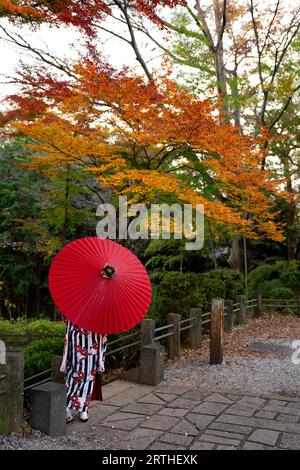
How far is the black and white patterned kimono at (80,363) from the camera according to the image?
4.69 metres

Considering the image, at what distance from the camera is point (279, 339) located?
10734mm

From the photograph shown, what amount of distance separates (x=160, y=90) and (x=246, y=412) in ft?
20.4

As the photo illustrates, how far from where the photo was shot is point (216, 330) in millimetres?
7586

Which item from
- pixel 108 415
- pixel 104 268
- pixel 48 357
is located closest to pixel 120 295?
pixel 104 268

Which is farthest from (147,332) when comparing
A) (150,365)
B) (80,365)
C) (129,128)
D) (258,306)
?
(258,306)

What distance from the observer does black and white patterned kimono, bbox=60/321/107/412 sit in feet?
15.4

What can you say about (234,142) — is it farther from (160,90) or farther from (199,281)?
(199,281)

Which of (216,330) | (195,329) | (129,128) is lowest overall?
(195,329)

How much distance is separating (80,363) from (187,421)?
130 cm

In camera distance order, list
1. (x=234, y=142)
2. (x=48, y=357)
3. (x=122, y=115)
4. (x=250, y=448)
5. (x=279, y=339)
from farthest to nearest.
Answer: (x=279, y=339), (x=234, y=142), (x=122, y=115), (x=48, y=357), (x=250, y=448)

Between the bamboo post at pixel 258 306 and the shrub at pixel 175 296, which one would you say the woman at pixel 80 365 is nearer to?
the shrub at pixel 175 296

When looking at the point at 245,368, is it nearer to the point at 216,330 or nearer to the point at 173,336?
the point at 216,330

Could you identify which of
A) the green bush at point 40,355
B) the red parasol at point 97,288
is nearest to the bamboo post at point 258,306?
the green bush at point 40,355

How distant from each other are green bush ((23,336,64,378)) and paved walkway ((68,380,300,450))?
6.33ft
